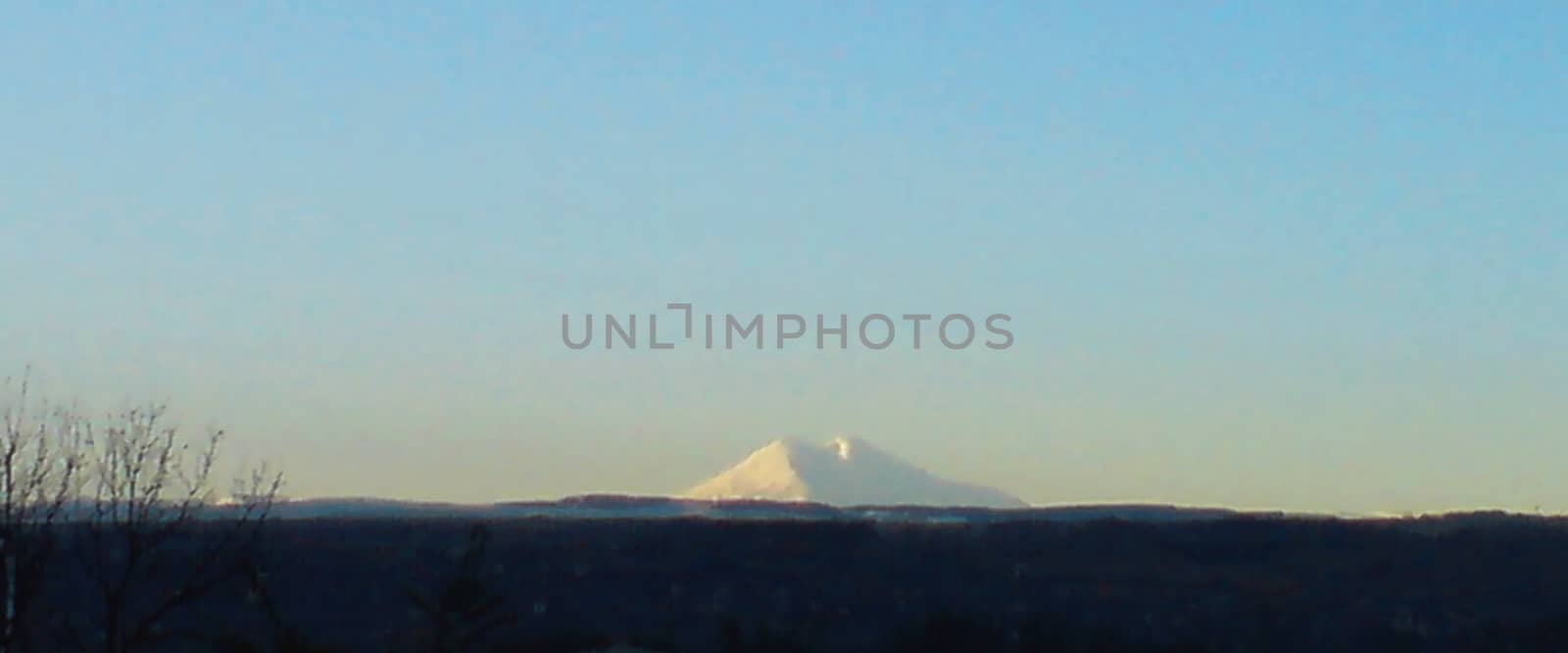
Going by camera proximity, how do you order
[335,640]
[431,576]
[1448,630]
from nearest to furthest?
[335,640]
[1448,630]
[431,576]

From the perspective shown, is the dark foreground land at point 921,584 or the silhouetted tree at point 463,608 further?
the dark foreground land at point 921,584

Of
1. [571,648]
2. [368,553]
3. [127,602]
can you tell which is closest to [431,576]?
[368,553]

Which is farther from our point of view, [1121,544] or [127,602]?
[1121,544]

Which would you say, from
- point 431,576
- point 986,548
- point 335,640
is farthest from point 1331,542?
point 335,640

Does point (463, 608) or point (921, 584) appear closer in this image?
point (463, 608)

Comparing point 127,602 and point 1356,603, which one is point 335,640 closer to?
point 127,602

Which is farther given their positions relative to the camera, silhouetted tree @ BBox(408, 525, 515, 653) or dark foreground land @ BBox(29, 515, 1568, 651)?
dark foreground land @ BBox(29, 515, 1568, 651)

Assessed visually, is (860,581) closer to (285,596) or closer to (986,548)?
(986,548)

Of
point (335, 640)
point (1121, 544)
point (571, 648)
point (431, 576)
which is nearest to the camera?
point (571, 648)
